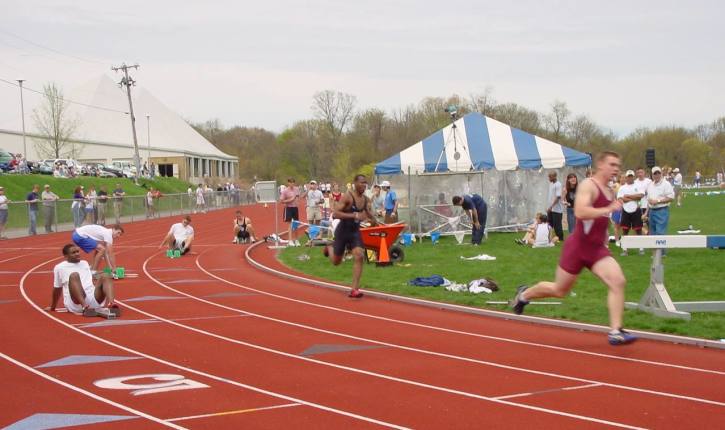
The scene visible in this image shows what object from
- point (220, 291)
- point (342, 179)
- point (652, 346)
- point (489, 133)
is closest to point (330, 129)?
point (342, 179)

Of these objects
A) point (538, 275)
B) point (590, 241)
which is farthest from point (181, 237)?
point (590, 241)

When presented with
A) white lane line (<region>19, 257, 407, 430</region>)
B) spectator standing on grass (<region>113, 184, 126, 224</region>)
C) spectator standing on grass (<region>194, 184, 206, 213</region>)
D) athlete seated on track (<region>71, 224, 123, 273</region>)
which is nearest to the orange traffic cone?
athlete seated on track (<region>71, 224, 123, 273</region>)

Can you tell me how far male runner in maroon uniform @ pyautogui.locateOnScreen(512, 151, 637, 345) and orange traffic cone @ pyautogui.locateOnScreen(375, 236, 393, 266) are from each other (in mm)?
8998

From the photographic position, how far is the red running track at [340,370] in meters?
6.56

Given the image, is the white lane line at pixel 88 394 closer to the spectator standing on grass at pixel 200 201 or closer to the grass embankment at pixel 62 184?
the grass embankment at pixel 62 184

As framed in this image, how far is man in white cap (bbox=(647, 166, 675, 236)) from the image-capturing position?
54.2 ft

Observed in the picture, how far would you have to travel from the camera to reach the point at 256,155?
385ft

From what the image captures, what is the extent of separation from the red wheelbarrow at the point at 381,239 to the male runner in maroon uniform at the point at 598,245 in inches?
348

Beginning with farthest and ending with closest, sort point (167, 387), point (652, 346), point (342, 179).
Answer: point (342, 179) → point (652, 346) → point (167, 387)

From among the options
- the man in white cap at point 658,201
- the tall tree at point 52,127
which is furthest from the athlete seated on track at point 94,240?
the tall tree at point 52,127

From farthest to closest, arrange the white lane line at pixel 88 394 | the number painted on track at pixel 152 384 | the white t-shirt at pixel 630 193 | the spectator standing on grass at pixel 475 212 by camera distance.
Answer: the spectator standing on grass at pixel 475 212 → the white t-shirt at pixel 630 193 → the number painted on track at pixel 152 384 → the white lane line at pixel 88 394

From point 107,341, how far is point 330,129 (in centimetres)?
8512

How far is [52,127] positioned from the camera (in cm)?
6669

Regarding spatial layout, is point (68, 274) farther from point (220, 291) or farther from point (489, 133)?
point (489, 133)
